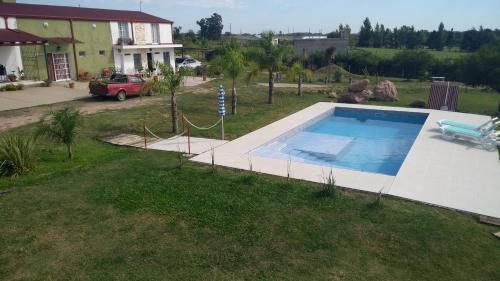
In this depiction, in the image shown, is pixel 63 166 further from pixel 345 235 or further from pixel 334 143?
pixel 334 143

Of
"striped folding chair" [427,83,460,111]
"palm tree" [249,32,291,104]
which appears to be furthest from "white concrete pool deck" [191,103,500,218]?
"palm tree" [249,32,291,104]

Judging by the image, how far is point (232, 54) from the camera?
18.0m

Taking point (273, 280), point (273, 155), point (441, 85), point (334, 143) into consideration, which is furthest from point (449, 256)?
point (441, 85)

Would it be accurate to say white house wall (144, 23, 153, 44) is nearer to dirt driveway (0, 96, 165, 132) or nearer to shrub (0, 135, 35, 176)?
dirt driveway (0, 96, 165, 132)

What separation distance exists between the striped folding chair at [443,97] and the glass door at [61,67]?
24.1 metres

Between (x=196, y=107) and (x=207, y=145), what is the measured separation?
23.6ft

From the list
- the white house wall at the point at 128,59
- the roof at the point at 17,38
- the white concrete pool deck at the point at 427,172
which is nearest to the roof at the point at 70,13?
the roof at the point at 17,38

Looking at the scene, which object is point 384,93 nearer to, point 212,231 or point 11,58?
point 212,231

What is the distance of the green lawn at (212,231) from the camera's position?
5738 mm

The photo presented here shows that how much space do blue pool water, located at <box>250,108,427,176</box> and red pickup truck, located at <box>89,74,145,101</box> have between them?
10.0m

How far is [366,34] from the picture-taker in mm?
91938

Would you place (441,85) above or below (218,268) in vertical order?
above

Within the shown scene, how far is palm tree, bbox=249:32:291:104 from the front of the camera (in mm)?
20219

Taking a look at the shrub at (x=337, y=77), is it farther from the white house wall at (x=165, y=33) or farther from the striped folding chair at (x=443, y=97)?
the white house wall at (x=165, y=33)
